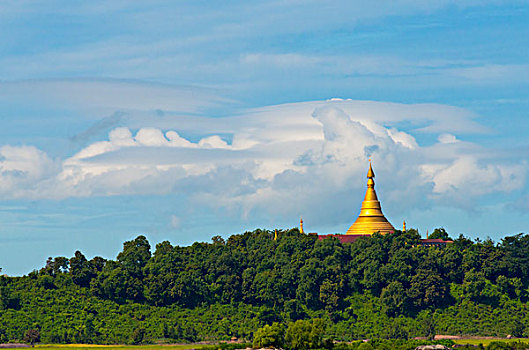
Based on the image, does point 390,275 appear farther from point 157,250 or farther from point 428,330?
point 157,250

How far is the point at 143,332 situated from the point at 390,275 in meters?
30.6

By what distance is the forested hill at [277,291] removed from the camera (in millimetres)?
130875

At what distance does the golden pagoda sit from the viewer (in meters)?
155

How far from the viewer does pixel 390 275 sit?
13712cm

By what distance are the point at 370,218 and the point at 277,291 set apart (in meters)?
25.8

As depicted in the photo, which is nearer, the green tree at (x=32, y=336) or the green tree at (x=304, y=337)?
the green tree at (x=304, y=337)

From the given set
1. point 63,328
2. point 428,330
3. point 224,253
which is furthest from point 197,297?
point 428,330

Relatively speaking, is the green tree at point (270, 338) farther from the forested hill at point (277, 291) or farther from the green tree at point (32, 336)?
the green tree at point (32, 336)

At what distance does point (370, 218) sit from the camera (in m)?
157

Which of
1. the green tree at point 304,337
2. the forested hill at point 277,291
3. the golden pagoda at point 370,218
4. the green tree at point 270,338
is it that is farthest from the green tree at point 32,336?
the golden pagoda at point 370,218

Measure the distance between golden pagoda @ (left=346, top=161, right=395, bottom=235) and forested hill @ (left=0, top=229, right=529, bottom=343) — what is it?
10443 millimetres

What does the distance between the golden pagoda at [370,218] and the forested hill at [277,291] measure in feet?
34.3

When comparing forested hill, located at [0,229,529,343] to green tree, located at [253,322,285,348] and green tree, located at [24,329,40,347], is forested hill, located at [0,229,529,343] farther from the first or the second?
green tree, located at [253,322,285,348]

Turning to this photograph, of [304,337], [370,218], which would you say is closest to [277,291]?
[304,337]
